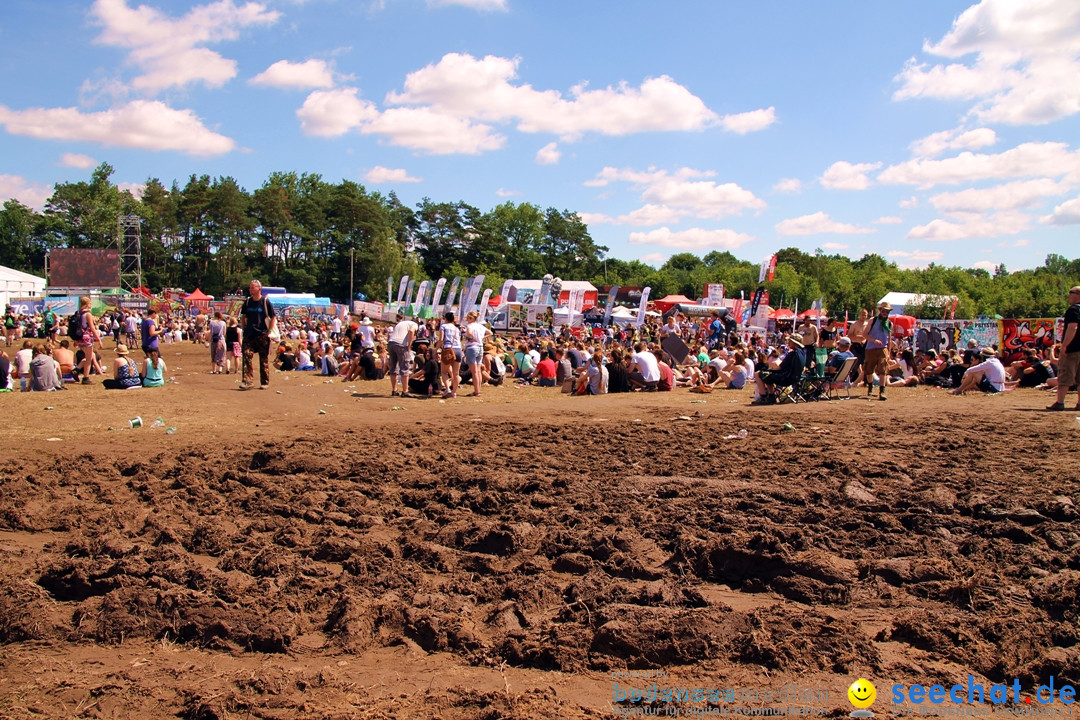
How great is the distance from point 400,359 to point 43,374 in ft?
21.1

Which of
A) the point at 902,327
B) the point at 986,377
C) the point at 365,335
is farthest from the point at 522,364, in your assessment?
the point at 902,327

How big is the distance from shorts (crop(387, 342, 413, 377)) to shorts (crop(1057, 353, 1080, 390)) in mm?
9926

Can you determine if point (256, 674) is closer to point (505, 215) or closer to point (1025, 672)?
point (1025, 672)

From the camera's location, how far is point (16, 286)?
57125mm

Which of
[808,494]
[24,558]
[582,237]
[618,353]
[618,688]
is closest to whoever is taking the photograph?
[618,688]

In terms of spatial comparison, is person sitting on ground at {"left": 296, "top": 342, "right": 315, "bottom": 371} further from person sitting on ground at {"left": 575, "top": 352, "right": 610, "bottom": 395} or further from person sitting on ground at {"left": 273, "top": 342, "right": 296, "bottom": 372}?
person sitting on ground at {"left": 575, "top": 352, "right": 610, "bottom": 395}

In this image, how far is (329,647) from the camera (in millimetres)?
3627

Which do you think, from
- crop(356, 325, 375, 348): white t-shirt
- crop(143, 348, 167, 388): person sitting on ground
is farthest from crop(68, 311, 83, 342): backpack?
crop(356, 325, 375, 348): white t-shirt

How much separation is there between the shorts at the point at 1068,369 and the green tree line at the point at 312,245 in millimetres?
69859

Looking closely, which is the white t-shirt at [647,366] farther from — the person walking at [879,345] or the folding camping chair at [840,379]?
Answer: the person walking at [879,345]

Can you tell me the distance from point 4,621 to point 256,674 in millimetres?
1541

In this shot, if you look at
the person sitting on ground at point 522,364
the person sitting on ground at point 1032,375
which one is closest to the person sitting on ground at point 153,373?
the person sitting on ground at point 522,364

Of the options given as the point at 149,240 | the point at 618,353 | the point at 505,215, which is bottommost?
the point at 618,353

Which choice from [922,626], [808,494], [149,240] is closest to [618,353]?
[808,494]
